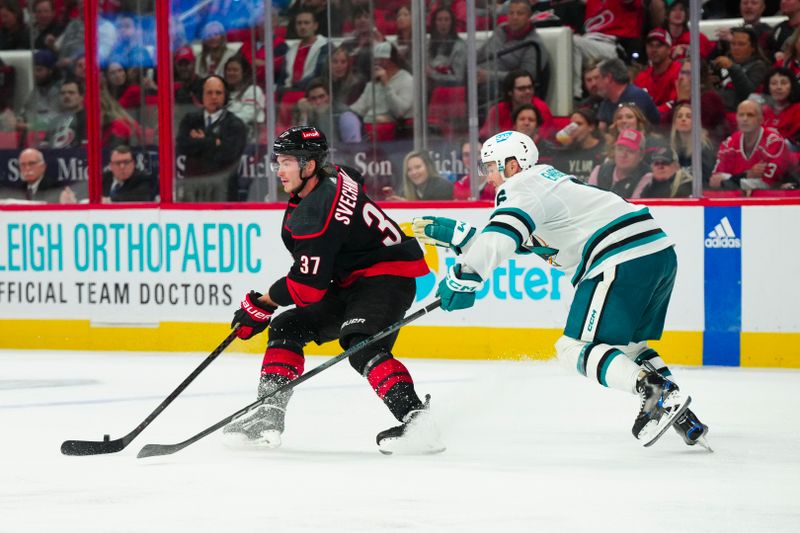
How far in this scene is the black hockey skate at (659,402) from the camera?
405 cm

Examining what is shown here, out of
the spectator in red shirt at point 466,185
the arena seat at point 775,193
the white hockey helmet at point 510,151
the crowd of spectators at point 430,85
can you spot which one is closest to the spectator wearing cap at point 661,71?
the crowd of spectators at point 430,85

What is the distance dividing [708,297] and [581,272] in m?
2.19

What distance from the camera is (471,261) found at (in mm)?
4066

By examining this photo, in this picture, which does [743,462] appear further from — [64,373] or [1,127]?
[1,127]

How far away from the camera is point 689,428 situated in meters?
4.14

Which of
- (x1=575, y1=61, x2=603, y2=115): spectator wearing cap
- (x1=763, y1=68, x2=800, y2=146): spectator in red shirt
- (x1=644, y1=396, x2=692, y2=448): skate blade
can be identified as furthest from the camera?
(x1=575, y1=61, x2=603, y2=115): spectator wearing cap

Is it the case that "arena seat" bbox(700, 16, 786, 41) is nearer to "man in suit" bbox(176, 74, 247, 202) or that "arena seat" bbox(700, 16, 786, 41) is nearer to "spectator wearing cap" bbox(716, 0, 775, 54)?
"spectator wearing cap" bbox(716, 0, 775, 54)

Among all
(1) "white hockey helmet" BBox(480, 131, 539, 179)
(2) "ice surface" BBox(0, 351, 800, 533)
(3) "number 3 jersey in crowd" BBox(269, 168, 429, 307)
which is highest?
(1) "white hockey helmet" BBox(480, 131, 539, 179)

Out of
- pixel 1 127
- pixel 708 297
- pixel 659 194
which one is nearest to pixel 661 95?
pixel 659 194

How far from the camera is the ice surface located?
333 cm

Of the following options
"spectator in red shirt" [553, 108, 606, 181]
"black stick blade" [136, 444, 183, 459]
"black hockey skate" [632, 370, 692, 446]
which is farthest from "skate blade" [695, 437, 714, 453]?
"spectator in red shirt" [553, 108, 606, 181]

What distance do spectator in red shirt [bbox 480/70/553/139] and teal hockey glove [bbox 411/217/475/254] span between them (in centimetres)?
229

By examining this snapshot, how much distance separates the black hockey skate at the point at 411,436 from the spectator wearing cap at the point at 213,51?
3.55m

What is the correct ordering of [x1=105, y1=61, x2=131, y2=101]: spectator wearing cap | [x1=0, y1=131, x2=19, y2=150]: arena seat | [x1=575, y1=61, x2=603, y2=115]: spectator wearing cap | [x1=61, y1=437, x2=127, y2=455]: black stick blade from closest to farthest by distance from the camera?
1. [x1=61, y1=437, x2=127, y2=455]: black stick blade
2. [x1=575, y1=61, x2=603, y2=115]: spectator wearing cap
3. [x1=105, y1=61, x2=131, y2=101]: spectator wearing cap
4. [x1=0, y1=131, x2=19, y2=150]: arena seat
